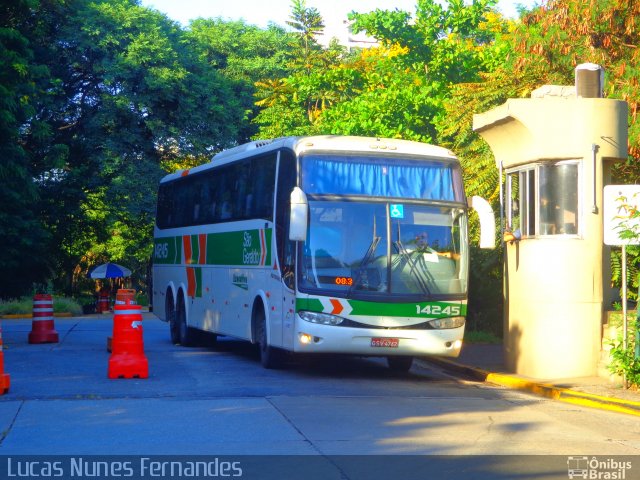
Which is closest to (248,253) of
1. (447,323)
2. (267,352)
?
(267,352)

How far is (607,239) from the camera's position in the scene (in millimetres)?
15312

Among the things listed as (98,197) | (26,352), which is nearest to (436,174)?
(26,352)

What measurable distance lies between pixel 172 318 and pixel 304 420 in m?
14.0

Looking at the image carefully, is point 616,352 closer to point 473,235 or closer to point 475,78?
point 473,235

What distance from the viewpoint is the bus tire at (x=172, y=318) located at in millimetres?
25188

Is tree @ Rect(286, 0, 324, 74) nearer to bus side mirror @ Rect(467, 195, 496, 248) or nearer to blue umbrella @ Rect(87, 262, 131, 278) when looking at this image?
blue umbrella @ Rect(87, 262, 131, 278)

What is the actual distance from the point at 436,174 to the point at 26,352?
953 centimetres

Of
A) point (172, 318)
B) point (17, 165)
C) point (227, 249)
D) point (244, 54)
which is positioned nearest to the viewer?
point (227, 249)

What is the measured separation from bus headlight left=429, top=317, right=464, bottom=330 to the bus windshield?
0.40m

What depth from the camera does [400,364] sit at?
62.5ft

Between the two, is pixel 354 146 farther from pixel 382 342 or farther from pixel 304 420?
pixel 304 420

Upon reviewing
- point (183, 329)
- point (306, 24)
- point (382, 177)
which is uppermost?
point (306, 24)

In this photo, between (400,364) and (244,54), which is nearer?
(400,364)

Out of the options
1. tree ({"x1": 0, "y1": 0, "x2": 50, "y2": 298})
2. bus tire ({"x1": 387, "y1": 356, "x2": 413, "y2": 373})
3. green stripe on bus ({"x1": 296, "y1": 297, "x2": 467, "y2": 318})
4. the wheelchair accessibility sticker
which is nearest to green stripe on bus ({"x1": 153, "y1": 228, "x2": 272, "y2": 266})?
green stripe on bus ({"x1": 296, "y1": 297, "x2": 467, "y2": 318})
